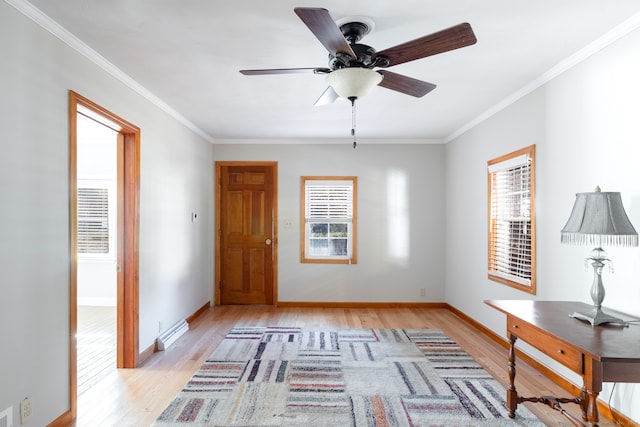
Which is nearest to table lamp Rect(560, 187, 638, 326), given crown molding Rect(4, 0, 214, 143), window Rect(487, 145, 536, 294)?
window Rect(487, 145, 536, 294)

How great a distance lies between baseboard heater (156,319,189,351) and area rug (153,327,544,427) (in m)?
0.53

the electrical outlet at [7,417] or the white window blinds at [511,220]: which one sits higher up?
the white window blinds at [511,220]

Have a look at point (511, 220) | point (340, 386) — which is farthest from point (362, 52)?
point (511, 220)

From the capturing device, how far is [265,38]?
2.47 metres

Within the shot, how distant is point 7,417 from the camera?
1.96 meters

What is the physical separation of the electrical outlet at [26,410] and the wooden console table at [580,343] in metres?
2.88

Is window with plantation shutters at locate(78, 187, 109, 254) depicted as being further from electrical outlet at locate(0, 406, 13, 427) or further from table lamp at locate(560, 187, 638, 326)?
table lamp at locate(560, 187, 638, 326)

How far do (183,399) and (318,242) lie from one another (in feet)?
10.6

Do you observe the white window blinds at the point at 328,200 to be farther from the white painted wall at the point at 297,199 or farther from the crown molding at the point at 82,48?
the crown molding at the point at 82,48

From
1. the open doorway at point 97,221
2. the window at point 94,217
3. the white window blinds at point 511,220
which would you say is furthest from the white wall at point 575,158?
the window at point 94,217

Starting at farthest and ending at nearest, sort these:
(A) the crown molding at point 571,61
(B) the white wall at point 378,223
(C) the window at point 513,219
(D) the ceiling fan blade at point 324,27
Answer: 1. (B) the white wall at point 378,223
2. (C) the window at point 513,219
3. (A) the crown molding at point 571,61
4. (D) the ceiling fan blade at point 324,27

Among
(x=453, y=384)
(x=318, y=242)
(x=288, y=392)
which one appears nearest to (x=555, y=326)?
(x=453, y=384)

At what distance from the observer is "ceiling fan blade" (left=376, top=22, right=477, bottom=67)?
174cm

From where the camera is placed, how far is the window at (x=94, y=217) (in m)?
5.74
